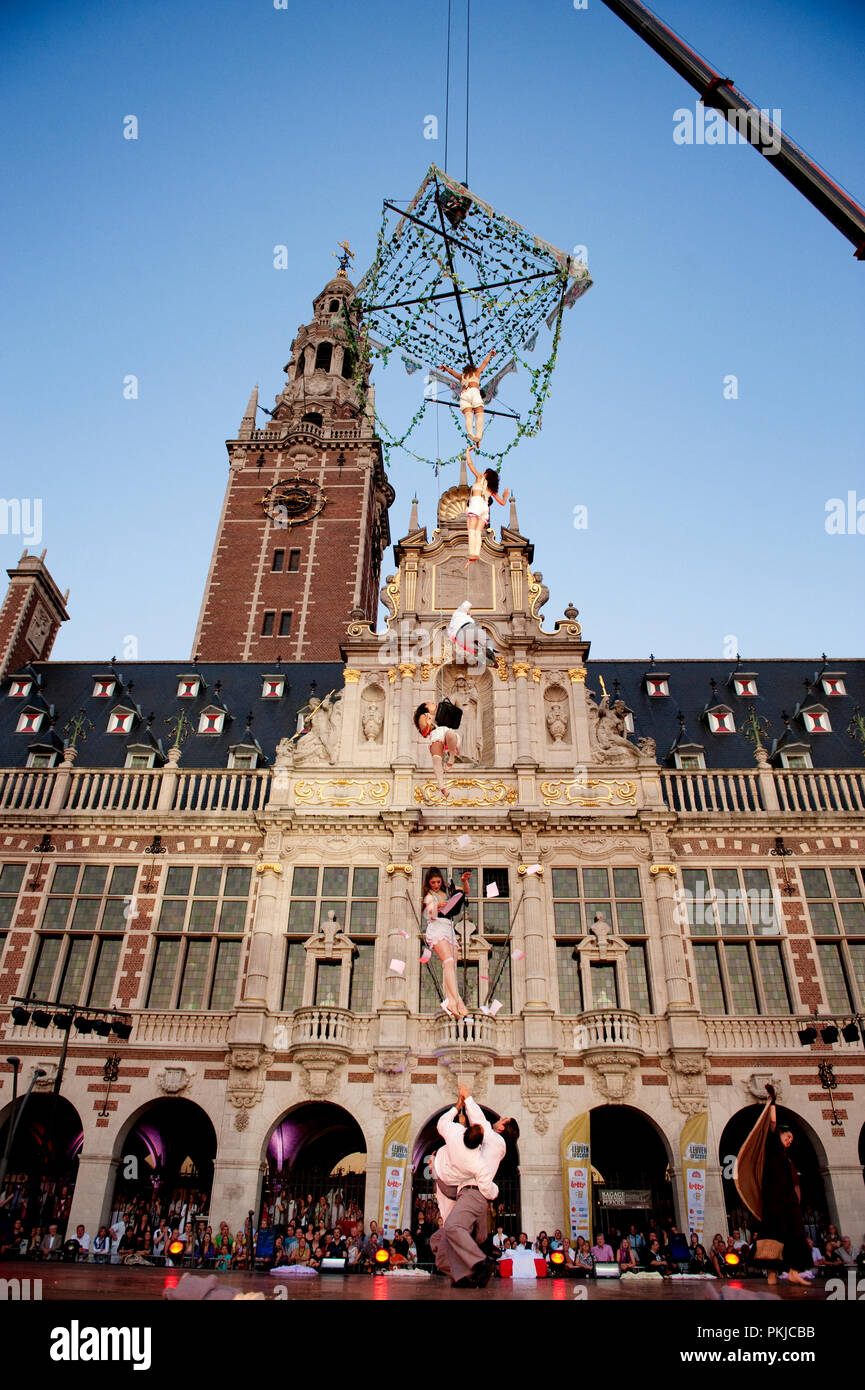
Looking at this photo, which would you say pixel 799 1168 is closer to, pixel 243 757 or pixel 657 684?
pixel 657 684

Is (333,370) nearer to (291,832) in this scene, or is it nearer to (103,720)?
(103,720)

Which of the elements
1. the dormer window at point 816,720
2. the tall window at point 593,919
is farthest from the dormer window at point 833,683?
the tall window at point 593,919

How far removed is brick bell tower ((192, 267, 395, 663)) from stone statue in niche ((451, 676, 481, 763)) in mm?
16300

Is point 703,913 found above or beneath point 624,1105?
above

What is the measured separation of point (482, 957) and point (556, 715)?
7613 millimetres

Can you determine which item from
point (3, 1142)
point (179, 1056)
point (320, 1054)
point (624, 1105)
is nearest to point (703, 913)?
point (624, 1105)

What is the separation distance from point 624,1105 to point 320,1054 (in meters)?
7.28

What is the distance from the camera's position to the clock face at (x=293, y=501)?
51.6m

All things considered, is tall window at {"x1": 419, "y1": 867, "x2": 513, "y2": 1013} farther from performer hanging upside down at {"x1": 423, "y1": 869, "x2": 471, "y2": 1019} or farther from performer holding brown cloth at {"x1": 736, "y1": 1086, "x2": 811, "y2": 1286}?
performer holding brown cloth at {"x1": 736, "y1": 1086, "x2": 811, "y2": 1286}

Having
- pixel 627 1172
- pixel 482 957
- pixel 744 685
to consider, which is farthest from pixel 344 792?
pixel 744 685

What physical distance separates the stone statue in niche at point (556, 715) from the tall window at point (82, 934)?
12.6 meters

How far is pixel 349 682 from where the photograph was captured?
94.6 ft
